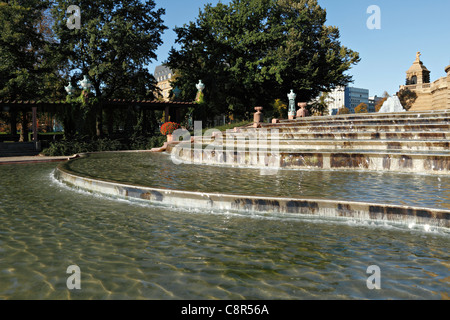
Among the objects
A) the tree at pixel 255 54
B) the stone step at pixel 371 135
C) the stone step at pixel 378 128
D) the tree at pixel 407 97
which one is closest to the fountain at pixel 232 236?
the stone step at pixel 371 135

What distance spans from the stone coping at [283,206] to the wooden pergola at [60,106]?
63.3ft

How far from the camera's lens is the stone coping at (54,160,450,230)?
16.1ft

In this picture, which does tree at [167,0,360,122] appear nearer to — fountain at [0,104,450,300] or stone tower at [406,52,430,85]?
stone tower at [406,52,430,85]

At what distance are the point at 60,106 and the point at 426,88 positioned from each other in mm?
41661

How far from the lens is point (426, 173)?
9320mm

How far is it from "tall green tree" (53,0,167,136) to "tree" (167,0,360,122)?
444 cm

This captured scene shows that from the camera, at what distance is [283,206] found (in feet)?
18.7

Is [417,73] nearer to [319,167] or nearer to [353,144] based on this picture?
[353,144]

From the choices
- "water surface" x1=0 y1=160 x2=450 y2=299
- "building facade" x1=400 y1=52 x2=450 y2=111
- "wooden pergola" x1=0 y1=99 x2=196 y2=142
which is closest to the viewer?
"water surface" x1=0 y1=160 x2=450 y2=299

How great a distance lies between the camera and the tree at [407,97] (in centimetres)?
4469

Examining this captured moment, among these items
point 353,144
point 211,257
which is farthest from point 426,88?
point 211,257

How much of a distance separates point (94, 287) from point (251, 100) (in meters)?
38.5

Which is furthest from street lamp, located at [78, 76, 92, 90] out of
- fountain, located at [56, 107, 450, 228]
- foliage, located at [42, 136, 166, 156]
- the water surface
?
the water surface

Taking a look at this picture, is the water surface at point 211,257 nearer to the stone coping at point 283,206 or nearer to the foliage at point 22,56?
the stone coping at point 283,206
